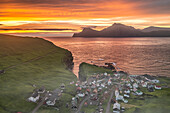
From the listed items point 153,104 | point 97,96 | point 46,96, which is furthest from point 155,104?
point 46,96

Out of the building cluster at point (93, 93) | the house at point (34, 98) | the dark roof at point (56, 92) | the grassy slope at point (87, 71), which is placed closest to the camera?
the house at point (34, 98)

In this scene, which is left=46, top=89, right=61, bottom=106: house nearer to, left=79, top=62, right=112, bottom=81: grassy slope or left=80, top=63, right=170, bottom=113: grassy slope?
left=80, top=63, right=170, bottom=113: grassy slope

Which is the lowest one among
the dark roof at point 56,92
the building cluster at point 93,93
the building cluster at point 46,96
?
the building cluster at point 93,93

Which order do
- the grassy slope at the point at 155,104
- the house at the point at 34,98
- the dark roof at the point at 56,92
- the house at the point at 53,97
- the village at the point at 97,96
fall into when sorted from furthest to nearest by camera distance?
1. the dark roof at the point at 56,92
2. the house at the point at 34,98
3. the house at the point at 53,97
4. the village at the point at 97,96
5. the grassy slope at the point at 155,104

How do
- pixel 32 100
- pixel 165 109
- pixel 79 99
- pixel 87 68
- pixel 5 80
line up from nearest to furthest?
1. pixel 165 109
2. pixel 32 100
3. pixel 79 99
4. pixel 5 80
5. pixel 87 68

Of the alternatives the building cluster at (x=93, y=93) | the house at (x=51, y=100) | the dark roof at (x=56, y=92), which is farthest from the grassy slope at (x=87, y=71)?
the house at (x=51, y=100)

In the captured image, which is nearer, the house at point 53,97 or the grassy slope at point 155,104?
the grassy slope at point 155,104

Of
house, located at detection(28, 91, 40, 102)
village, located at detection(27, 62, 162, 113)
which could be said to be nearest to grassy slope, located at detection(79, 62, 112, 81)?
village, located at detection(27, 62, 162, 113)

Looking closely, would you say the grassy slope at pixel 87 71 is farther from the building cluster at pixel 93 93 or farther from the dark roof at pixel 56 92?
the dark roof at pixel 56 92

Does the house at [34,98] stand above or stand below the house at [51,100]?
above

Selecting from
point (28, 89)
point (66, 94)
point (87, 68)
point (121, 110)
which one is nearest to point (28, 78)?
point (28, 89)

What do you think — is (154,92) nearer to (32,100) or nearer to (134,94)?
(134,94)
